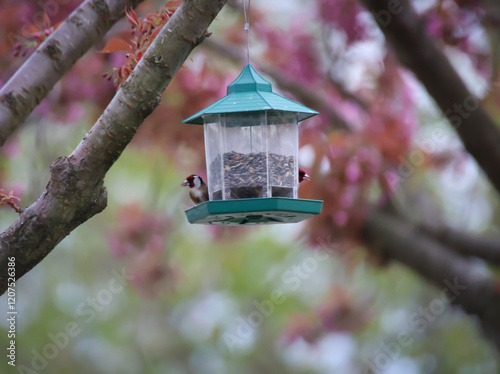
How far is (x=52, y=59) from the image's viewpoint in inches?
131

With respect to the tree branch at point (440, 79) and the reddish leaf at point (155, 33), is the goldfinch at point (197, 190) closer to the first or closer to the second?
the reddish leaf at point (155, 33)

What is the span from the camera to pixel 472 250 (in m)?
6.08

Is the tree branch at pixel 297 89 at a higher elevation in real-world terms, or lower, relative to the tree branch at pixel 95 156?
higher

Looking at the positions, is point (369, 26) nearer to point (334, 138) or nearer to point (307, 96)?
point (307, 96)

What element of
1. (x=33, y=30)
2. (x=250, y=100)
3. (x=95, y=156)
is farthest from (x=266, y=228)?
(x=95, y=156)

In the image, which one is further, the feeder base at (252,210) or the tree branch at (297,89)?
the tree branch at (297,89)

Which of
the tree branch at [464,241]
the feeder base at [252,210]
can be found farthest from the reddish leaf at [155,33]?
the tree branch at [464,241]

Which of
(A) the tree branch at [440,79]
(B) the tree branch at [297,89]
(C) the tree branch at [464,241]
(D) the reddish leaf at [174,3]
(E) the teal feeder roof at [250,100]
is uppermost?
(B) the tree branch at [297,89]

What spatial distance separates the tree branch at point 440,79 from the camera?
13.9ft

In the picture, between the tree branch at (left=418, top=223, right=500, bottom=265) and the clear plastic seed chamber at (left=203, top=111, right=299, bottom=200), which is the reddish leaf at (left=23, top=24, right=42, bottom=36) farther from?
the tree branch at (left=418, top=223, right=500, bottom=265)

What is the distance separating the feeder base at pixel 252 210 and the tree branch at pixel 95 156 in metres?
0.44

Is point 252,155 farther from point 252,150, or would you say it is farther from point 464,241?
point 464,241

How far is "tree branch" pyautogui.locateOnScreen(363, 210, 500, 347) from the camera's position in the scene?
5719mm

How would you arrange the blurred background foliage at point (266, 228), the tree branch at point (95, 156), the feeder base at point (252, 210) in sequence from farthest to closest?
1. the blurred background foliage at point (266, 228)
2. the feeder base at point (252, 210)
3. the tree branch at point (95, 156)
